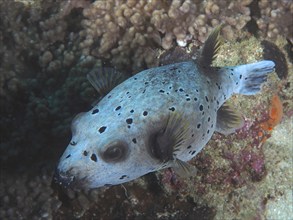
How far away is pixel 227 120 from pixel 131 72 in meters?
1.29

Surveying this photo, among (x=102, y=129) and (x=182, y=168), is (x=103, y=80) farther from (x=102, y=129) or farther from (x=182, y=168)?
(x=182, y=168)

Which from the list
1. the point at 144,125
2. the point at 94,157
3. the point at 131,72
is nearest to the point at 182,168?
the point at 144,125

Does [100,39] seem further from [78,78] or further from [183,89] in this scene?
[183,89]

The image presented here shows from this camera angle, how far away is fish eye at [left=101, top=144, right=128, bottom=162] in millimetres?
2082

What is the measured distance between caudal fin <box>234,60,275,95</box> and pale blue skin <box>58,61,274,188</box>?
36 centimetres

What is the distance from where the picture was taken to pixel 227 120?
3.17 m

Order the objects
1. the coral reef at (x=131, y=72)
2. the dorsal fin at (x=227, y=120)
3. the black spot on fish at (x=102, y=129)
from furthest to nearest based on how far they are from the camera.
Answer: the coral reef at (x=131, y=72) → the dorsal fin at (x=227, y=120) → the black spot on fish at (x=102, y=129)

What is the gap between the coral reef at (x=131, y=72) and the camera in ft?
11.7

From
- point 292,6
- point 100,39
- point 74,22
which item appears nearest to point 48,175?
point 100,39

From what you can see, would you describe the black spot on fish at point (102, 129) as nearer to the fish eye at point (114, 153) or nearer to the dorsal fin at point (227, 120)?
the fish eye at point (114, 153)

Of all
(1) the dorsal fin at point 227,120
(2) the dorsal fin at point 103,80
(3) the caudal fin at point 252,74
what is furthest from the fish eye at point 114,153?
(3) the caudal fin at point 252,74

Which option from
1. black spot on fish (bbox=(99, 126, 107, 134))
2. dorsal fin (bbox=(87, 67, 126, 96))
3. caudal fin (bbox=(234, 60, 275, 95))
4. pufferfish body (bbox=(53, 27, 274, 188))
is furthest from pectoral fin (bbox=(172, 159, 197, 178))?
caudal fin (bbox=(234, 60, 275, 95))

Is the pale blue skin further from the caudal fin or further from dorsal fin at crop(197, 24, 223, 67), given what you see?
the caudal fin

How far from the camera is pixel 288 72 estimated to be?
4371mm
